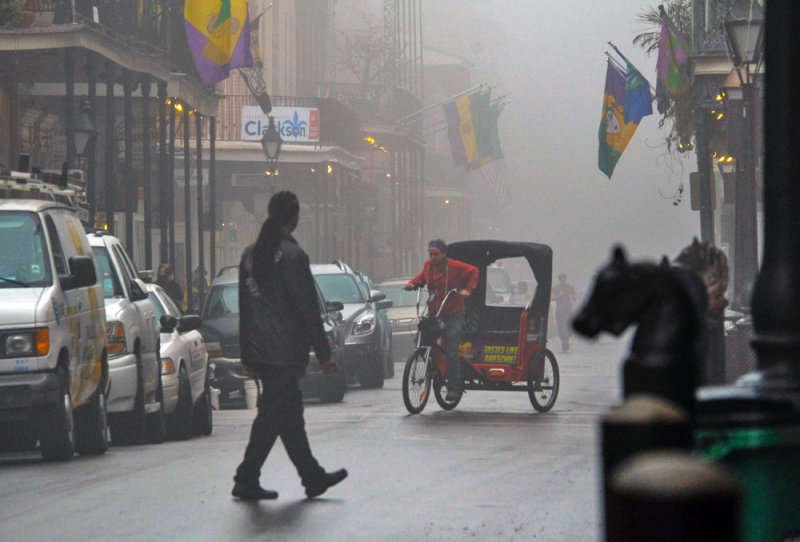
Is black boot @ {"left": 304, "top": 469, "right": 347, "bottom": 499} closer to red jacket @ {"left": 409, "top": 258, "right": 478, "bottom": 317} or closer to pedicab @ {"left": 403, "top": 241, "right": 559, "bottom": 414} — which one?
pedicab @ {"left": 403, "top": 241, "right": 559, "bottom": 414}

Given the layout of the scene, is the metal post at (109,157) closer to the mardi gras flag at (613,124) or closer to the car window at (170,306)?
the car window at (170,306)

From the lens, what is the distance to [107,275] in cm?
1520

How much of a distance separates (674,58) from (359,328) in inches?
361

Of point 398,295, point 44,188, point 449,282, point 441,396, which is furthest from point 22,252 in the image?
point 398,295

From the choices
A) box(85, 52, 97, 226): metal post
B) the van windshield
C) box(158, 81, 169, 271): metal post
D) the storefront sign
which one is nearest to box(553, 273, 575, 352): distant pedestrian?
the storefront sign

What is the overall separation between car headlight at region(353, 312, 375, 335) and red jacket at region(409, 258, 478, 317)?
22.7 feet

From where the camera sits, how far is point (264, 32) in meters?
67.1

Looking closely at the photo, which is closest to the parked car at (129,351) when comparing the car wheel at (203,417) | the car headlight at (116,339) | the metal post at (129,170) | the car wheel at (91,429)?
the car headlight at (116,339)

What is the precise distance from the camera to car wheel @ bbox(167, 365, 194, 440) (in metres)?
15.8

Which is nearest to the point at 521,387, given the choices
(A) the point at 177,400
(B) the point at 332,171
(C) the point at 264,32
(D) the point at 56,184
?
(A) the point at 177,400

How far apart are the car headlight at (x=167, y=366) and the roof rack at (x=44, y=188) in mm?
1605

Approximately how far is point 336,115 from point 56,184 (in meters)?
47.3

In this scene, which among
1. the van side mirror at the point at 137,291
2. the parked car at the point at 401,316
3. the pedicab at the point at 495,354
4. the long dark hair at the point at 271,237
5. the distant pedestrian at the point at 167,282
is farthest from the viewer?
the parked car at the point at 401,316

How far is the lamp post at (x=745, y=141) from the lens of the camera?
18.1 metres
